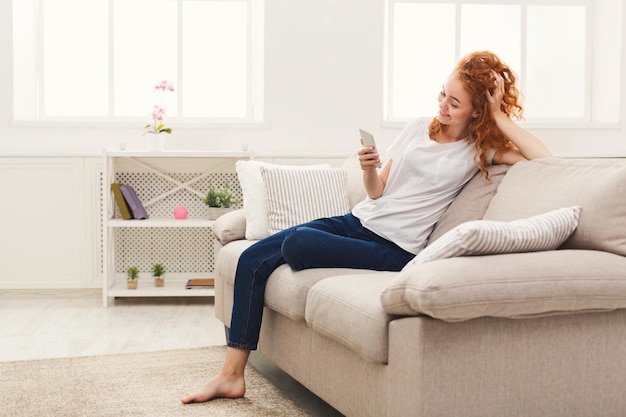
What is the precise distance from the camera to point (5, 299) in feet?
15.0

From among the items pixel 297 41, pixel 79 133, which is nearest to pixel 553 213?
pixel 297 41

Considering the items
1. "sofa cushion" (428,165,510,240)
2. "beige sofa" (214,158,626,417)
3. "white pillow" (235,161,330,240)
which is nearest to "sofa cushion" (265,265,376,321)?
"beige sofa" (214,158,626,417)

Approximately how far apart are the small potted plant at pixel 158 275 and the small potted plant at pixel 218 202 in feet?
1.40

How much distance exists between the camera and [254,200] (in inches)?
135

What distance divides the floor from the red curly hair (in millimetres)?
1003

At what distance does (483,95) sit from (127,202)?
8.21 feet

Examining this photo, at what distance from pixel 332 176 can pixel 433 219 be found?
0.93m

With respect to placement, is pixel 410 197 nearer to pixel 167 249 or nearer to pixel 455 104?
pixel 455 104

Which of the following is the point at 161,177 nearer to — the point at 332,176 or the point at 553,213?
the point at 332,176

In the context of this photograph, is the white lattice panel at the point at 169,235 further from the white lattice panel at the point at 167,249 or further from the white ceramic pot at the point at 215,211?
the white ceramic pot at the point at 215,211

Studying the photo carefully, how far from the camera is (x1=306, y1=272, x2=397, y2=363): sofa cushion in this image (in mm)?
1939

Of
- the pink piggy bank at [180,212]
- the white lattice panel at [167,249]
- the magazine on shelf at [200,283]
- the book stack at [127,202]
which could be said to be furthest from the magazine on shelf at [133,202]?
the magazine on shelf at [200,283]

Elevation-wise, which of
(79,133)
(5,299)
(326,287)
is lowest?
(5,299)

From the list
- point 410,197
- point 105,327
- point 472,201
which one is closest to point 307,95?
point 105,327
